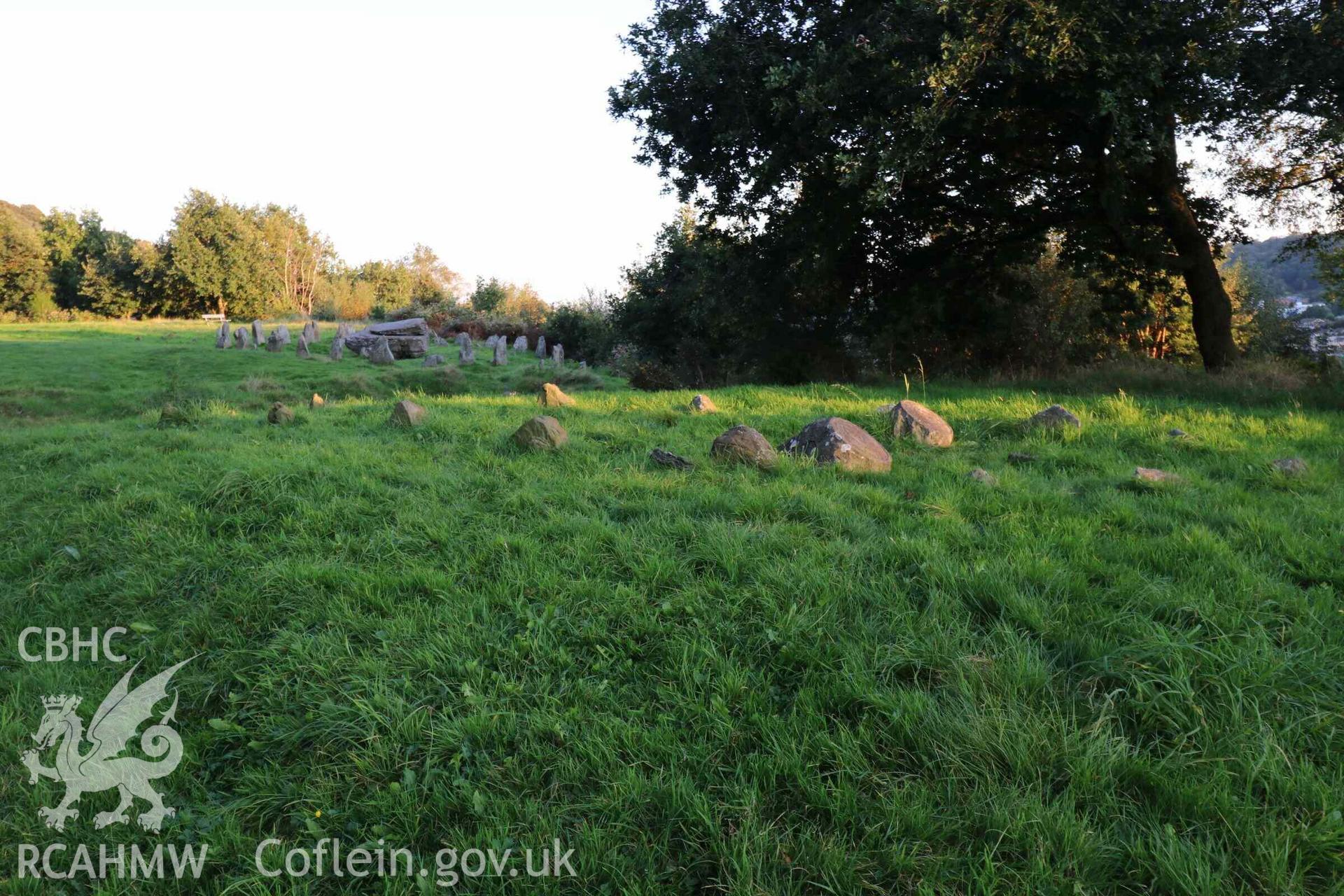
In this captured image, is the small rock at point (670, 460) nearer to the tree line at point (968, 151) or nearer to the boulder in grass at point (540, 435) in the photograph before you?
the boulder in grass at point (540, 435)

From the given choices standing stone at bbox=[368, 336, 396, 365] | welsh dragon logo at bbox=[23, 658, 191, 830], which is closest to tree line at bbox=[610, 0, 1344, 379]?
welsh dragon logo at bbox=[23, 658, 191, 830]

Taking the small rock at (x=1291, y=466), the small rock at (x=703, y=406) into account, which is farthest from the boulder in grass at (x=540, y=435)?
the small rock at (x=1291, y=466)

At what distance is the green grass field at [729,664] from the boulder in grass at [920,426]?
1.88 feet

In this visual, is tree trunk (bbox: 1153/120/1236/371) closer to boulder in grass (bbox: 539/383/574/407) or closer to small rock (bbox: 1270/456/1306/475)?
small rock (bbox: 1270/456/1306/475)

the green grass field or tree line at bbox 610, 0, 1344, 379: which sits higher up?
tree line at bbox 610, 0, 1344, 379

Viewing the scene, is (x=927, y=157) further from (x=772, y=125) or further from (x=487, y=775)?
(x=487, y=775)

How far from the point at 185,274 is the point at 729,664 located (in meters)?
56.7

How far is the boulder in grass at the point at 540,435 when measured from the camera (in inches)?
254

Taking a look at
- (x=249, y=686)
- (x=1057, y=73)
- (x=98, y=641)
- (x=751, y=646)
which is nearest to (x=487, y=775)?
(x=751, y=646)

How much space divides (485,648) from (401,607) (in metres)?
0.70

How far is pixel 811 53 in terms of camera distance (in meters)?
11.3

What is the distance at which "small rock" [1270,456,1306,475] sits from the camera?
202 inches

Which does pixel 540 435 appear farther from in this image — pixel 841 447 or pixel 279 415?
pixel 279 415

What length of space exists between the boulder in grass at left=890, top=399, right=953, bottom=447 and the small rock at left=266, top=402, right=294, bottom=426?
7.39 metres
